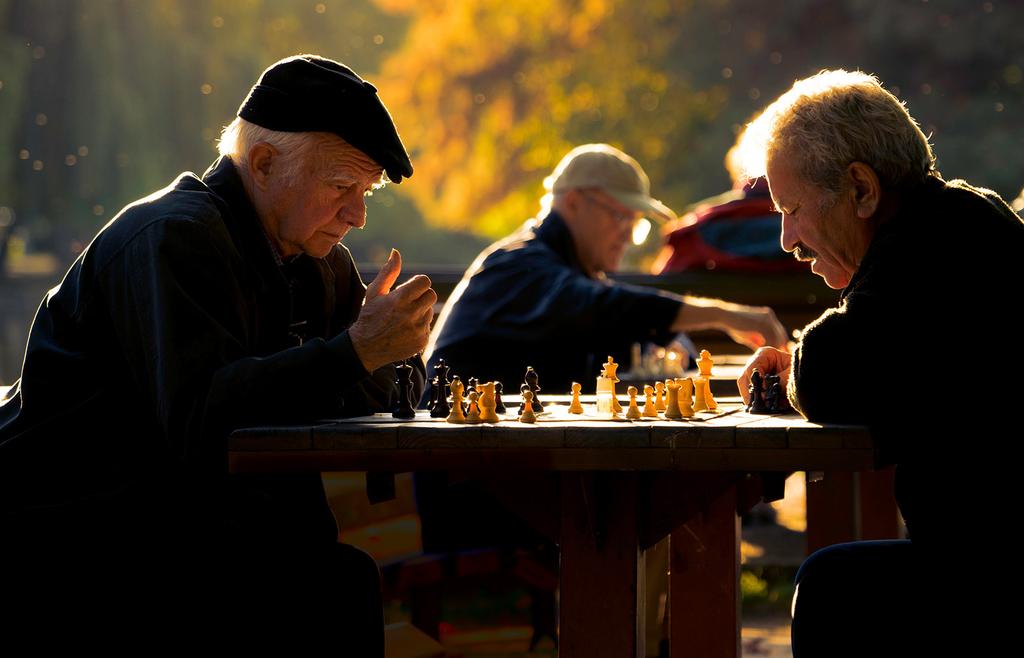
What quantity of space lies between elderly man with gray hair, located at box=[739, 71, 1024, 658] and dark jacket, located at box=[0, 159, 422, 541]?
953 mm

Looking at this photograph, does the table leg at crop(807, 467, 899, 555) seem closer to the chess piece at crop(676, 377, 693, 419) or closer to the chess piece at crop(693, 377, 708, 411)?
the chess piece at crop(693, 377, 708, 411)

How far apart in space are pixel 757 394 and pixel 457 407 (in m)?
0.67

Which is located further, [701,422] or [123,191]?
[123,191]

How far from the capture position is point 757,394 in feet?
10.1

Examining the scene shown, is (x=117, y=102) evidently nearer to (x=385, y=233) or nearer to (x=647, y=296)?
(x=385, y=233)

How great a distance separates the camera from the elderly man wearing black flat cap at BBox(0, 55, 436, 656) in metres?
2.71

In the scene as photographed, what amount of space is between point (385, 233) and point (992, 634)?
29.8m

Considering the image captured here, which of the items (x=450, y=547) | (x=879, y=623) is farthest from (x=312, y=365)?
(x=450, y=547)

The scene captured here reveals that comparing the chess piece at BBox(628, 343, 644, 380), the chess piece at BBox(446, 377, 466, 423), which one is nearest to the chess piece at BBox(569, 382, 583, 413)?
the chess piece at BBox(446, 377, 466, 423)

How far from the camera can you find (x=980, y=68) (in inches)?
613

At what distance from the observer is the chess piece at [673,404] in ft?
9.56

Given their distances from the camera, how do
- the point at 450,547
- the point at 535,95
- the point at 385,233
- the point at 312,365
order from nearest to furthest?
the point at 312,365
the point at 450,547
the point at 535,95
the point at 385,233

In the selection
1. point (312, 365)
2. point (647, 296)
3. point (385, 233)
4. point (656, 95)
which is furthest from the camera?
point (385, 233)

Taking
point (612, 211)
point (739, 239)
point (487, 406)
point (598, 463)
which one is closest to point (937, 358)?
point (598, 463)
